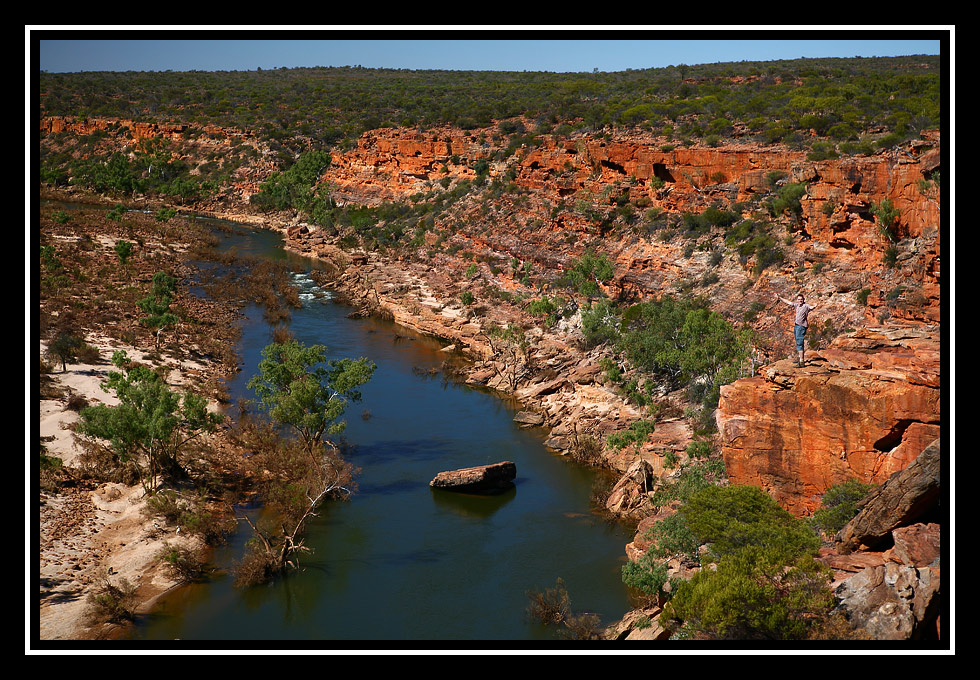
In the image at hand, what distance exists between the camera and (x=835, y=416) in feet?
55.9

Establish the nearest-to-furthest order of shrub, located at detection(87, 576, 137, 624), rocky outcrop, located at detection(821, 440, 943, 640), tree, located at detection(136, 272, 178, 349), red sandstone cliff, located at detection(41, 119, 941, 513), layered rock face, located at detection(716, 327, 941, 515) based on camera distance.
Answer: rocky outcrop, located at detection(821, 440, 943, 640) < layered rock face, located at detection(716, 327, 941, 515) < red sandstone cliff, located at detection(41, 119, 941, 513) < shrub, located at detection(87, 576, 137, 624) < tree, located at detection(136, 272, 178, 349)

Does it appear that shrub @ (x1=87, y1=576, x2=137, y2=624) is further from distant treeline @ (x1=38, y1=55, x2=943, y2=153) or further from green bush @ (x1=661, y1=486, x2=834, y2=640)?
distant treeline @ (x1=38, y1=55, x2=943, y2=153)

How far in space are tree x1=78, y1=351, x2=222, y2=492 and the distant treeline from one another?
21.0 meters

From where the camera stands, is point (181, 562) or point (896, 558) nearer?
point (896, 558)

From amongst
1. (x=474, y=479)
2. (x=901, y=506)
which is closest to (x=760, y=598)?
(x=901, y=506)

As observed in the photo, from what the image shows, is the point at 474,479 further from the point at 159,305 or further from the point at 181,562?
the point at 159,305

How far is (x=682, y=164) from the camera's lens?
42781mm

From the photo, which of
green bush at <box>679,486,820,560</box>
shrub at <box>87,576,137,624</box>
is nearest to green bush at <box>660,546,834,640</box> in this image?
green bush at <box>679,486,820,560</box>

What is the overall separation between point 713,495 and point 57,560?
15.9 meters

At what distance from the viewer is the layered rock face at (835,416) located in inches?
636

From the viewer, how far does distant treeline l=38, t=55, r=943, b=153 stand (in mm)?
43188

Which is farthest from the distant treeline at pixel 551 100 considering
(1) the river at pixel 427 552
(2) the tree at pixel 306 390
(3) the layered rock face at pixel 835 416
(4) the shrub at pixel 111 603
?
(2) the tree at pixel 306 390

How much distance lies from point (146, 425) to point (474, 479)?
32.6ft
